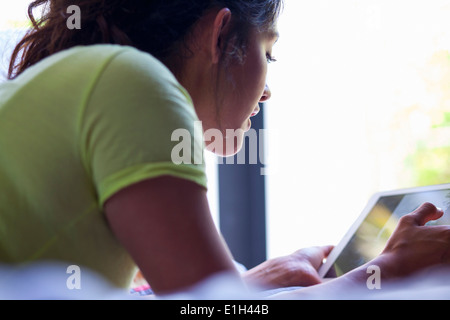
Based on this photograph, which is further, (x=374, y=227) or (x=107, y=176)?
(x=374, y=227)

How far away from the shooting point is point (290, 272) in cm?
89

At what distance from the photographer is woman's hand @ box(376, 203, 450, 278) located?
62 centimetres

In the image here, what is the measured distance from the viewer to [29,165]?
500 millimetres

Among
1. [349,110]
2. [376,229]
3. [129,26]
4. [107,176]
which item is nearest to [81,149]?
[107,176]

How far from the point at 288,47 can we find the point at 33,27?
1030mm

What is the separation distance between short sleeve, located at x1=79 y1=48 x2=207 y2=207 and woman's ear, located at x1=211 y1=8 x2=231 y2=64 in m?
0.31

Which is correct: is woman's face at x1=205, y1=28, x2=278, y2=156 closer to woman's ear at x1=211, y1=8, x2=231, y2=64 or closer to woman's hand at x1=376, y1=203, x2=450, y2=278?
woman's ear at x1=211, y1=8, x2=231, y2=64

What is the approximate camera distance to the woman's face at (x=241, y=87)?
855 mm

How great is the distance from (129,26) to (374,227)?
0.53 meters

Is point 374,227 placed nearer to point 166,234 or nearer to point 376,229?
point 376,229

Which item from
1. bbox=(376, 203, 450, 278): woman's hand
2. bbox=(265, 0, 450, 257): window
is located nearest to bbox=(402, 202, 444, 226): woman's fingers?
bbox=(376, 203, 450, 278): woman's hand

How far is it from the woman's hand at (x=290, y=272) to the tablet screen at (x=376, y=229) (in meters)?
0.04
